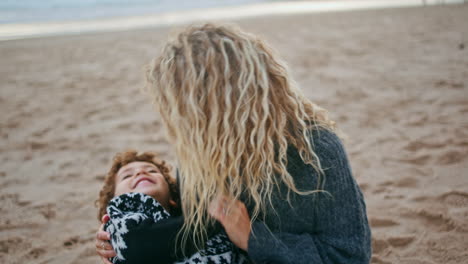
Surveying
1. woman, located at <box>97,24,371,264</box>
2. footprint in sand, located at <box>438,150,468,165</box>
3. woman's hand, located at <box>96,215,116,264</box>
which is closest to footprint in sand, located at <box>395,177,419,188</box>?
footprint in sand, located at <box>438,150,468,165</box>

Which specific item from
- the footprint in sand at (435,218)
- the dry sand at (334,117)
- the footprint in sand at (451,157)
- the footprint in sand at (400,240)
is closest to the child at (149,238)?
the dry sand at (334,117)

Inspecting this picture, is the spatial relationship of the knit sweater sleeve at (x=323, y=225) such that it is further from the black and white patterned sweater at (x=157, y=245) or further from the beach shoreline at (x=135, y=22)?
the beach shoreline at (x=135, y=22)

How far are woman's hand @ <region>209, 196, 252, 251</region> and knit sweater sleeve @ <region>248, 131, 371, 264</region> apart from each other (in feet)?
0.12

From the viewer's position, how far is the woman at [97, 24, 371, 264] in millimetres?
1489

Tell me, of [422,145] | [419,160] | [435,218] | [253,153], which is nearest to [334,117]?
[422,145]

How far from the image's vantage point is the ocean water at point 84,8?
13151 millimetres

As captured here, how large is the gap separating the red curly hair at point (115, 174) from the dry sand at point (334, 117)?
1.32 feet

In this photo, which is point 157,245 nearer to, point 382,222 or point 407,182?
point 382,222

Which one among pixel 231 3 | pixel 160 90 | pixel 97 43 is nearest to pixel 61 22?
pixel 97 43

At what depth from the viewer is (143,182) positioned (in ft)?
7.13

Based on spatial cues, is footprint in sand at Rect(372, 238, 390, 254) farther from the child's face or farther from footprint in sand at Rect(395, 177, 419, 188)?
the child's face

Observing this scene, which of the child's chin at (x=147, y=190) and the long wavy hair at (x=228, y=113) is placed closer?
the long wavy hair at (x=228, y=113)

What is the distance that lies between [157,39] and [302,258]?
24.7 ft

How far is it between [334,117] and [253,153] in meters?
2.82
